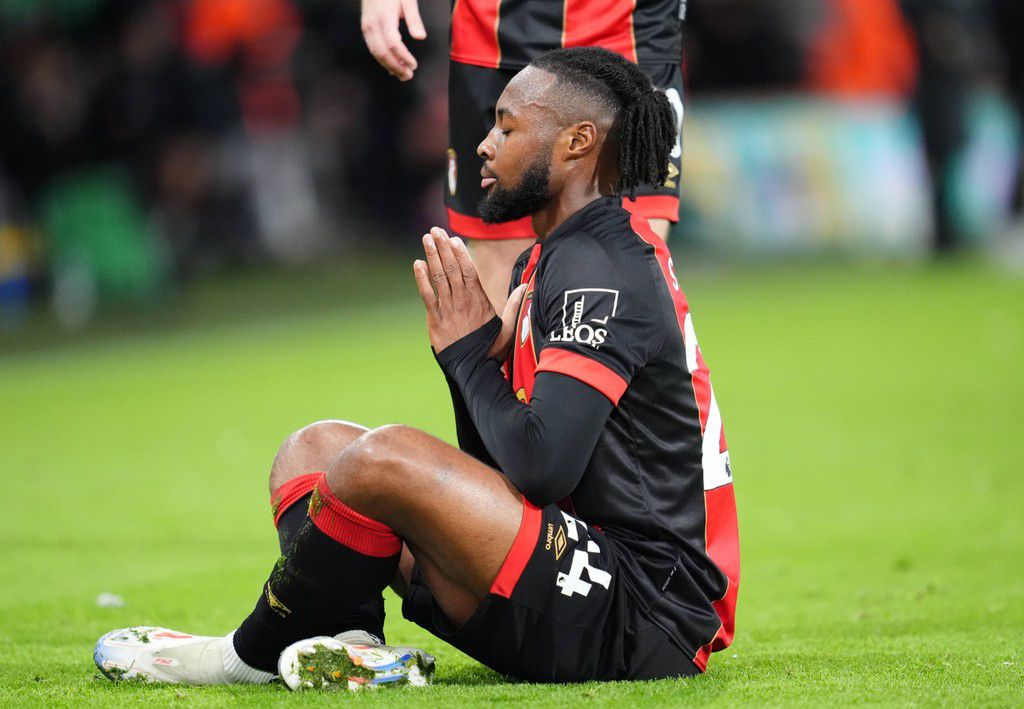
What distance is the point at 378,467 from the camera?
3.22 metres

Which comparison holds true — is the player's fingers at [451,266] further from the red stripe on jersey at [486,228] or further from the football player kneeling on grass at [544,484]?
the red stripe on jersey at [486,228]

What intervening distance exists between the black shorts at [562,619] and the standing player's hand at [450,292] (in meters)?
0.45

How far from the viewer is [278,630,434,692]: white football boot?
10.9 ft

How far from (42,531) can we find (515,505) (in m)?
3.23

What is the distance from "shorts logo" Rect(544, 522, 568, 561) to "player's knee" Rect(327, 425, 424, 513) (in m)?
0.33

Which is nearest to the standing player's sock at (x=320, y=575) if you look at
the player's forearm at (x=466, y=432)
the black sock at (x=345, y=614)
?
the black sock at (x=345, y=614)

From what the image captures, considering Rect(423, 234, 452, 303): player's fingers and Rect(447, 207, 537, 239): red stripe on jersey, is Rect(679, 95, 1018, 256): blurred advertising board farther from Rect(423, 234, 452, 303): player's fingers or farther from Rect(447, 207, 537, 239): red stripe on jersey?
Rect(423, 234, 452, 303): player's fingers

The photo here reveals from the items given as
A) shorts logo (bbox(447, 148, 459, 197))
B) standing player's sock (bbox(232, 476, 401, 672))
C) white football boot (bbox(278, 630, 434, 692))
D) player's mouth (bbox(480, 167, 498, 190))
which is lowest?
white football boot (bbox(278, 630, 434, 692))

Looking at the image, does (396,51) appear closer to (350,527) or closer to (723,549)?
Answer: (350,527)

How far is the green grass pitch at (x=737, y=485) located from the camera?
3.61m

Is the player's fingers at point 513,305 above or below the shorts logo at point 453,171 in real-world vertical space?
below

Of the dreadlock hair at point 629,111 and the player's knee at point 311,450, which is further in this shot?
the player's knee at point 311,450

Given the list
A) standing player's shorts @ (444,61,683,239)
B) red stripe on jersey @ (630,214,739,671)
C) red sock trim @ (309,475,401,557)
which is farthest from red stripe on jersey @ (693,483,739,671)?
standing player's shorts @ (444,61,683,239)

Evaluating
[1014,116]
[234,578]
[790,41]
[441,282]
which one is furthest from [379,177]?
[441,282]
